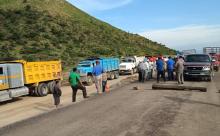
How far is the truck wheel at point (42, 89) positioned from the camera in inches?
928

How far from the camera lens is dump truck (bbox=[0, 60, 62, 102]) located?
20.6 m

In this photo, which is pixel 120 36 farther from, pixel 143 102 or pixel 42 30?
pixel 143 102

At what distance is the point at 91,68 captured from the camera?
31.3m

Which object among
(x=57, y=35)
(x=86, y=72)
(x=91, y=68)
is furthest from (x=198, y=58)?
(x=57, y=35)

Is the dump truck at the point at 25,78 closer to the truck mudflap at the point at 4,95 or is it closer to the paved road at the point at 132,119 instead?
the truck mudflap at the point at 4,95

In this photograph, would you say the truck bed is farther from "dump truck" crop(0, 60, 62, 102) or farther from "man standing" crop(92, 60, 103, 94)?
"man standing" crop(92, 60, 103, 94)

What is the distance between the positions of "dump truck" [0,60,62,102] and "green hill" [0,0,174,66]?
26.3 meters

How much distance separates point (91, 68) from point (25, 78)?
31.5 ft

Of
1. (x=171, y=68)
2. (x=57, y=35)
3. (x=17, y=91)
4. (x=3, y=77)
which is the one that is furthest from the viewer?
(x=57, y=35)

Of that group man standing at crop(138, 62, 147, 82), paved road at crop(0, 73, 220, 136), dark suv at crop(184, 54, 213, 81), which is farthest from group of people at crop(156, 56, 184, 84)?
paved road at crop(0, 73, 220, 136)

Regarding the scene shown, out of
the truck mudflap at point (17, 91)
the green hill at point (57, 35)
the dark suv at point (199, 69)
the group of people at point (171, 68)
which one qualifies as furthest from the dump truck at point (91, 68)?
the green hill at point (57, 35)

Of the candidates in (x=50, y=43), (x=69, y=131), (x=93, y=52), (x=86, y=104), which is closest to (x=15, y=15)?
(x=50, y=43)

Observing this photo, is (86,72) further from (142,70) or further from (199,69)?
(199,69)

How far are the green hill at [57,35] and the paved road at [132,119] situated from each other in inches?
1459
